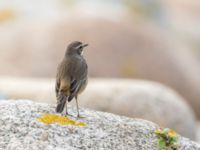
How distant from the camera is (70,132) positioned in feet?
29.4

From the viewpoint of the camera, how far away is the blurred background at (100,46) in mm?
26234

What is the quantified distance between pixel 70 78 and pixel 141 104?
322 inches

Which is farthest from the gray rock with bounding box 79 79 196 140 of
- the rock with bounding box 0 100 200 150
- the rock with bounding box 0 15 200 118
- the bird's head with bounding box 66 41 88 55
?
the rock with bounding box 0 100 200 150

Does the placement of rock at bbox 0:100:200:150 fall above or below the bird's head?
below

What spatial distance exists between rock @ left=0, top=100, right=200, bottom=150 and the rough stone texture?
865cm

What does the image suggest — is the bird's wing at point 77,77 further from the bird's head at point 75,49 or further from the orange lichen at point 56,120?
the orange lichen at point 56,120

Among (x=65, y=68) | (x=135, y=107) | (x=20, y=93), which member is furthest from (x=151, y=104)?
(x=65, y=68)

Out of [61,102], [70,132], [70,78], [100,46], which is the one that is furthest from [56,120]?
[100,46]

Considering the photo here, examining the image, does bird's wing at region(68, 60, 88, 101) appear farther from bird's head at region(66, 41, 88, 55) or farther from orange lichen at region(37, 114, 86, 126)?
orange lichen at region(37, 114, 86, 126)

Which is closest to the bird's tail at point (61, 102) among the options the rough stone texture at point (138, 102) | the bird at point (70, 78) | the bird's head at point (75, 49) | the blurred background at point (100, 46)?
the bird at point (70, 78)

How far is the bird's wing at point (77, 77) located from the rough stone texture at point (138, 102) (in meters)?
7.60

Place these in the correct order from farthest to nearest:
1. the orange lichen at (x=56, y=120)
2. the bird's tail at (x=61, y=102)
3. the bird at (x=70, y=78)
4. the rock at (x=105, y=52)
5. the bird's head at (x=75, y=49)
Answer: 1. the rock at (x=105, y=52)
2. the bird's head at (x=75, y=49)
3. the bird at (x=70, y=78)
4. the bird's tail at (x=61, y=102)
5. the orange lichen at (x=56, y=120)

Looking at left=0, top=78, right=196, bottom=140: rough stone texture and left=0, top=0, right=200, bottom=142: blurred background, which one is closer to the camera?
left=0, top=78, right=196, bottom=140: rough stone texture

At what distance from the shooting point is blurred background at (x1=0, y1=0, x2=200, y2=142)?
26234 mm
